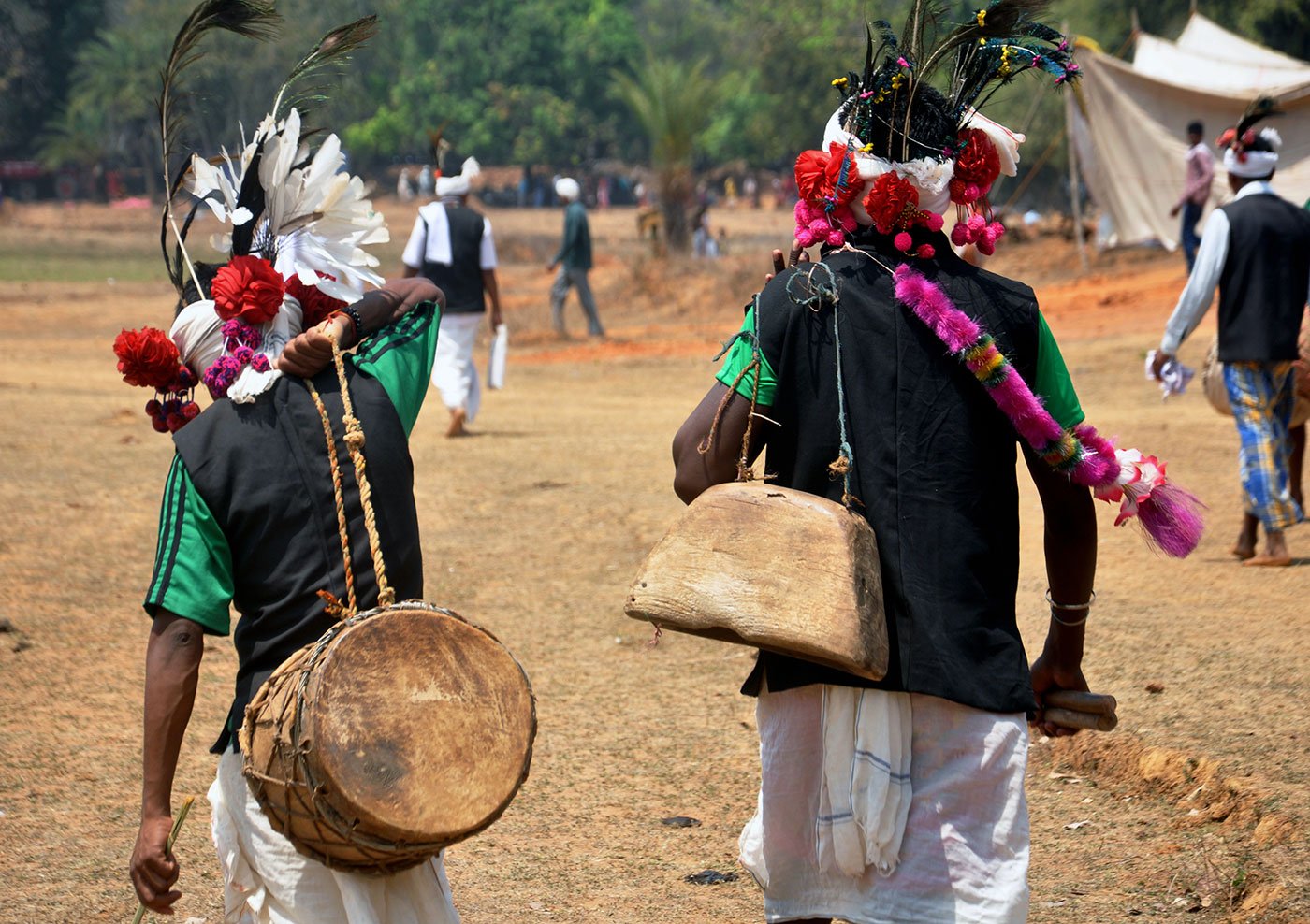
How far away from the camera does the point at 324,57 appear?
3.52 metres

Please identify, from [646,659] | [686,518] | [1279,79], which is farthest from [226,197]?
[1279,79]

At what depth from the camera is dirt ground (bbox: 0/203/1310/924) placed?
438cm

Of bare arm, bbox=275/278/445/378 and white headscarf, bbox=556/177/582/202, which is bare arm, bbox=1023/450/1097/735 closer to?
bare arm, bbox=275/278/445/378

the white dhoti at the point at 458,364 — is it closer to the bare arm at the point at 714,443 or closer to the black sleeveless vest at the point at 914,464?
the bare arm at the point at 714,443

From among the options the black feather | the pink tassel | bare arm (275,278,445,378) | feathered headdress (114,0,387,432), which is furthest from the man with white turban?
the pink tassel

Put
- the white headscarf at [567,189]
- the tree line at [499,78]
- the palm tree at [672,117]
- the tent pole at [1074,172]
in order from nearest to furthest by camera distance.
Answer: the white headscarf at [567,189] → the tent pole at [1074,172] → the palm tree at [672,117] → the tree line at [499,78]

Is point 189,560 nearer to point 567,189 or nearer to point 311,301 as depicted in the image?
point 311,301

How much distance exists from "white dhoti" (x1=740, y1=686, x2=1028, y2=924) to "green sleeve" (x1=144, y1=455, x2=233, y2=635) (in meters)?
1.09

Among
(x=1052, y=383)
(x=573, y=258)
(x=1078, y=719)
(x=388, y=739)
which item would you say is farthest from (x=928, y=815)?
(x=573, y=258)

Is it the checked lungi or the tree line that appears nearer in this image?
the checked lungi

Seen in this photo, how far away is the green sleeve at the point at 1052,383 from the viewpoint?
2.94m

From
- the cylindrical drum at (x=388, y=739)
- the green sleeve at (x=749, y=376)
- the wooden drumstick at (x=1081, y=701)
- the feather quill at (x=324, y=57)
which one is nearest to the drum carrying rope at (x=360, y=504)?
the cylindrical drum at (x=388, y=739)

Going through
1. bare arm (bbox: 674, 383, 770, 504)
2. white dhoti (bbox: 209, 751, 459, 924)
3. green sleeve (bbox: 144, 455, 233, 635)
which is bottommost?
white dhoti (bbox: 209, 751, 459, 924)

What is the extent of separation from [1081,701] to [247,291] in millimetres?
1869
